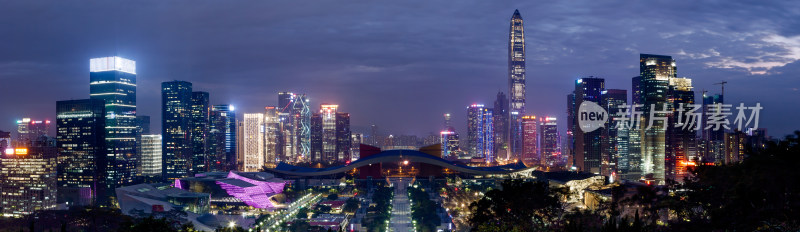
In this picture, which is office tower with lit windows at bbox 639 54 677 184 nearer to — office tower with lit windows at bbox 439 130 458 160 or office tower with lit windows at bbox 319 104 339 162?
office tower with lit windows at bbox 439 130 458 160

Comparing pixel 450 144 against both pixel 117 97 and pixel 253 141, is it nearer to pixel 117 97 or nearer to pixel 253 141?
pixel 253 141

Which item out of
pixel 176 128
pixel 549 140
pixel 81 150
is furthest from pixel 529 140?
pixel 81 150

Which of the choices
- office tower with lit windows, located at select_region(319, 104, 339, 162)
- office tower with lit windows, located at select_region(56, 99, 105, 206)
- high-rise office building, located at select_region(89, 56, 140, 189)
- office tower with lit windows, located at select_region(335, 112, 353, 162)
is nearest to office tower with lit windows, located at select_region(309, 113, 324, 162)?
office tower with lit windows, located at select_region(319, 104, 339, 162)

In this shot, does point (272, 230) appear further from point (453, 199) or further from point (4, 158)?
point (4, 158)

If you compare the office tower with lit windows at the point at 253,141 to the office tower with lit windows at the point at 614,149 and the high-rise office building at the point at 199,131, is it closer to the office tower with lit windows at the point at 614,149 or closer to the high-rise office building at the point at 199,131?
the high-rise office building at the point at 199,131

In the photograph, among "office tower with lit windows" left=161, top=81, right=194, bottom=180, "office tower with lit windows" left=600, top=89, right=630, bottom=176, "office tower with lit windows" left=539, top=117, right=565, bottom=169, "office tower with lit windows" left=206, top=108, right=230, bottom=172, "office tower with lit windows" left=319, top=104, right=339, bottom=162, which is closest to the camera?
"office tower with lit windows" left=600, top=89, right=630, bottom=176

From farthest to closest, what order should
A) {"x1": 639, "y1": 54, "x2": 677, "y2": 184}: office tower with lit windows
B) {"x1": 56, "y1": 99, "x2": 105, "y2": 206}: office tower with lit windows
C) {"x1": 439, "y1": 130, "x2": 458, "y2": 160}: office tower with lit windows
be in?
{"x1": 439, "y1": 130, "x2": 458, "y2": 160}: office tower with lit windows → {"x1": 639, "y1": 54, "x2": 677, "y2": 184}: office tower with lit windows → {"x1": 56, "y1": 99, "x2": 105, "y2": 206}: office tower with lit windows

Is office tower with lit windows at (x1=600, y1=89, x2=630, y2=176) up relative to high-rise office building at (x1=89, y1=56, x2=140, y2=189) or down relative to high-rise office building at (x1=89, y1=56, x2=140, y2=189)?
down
